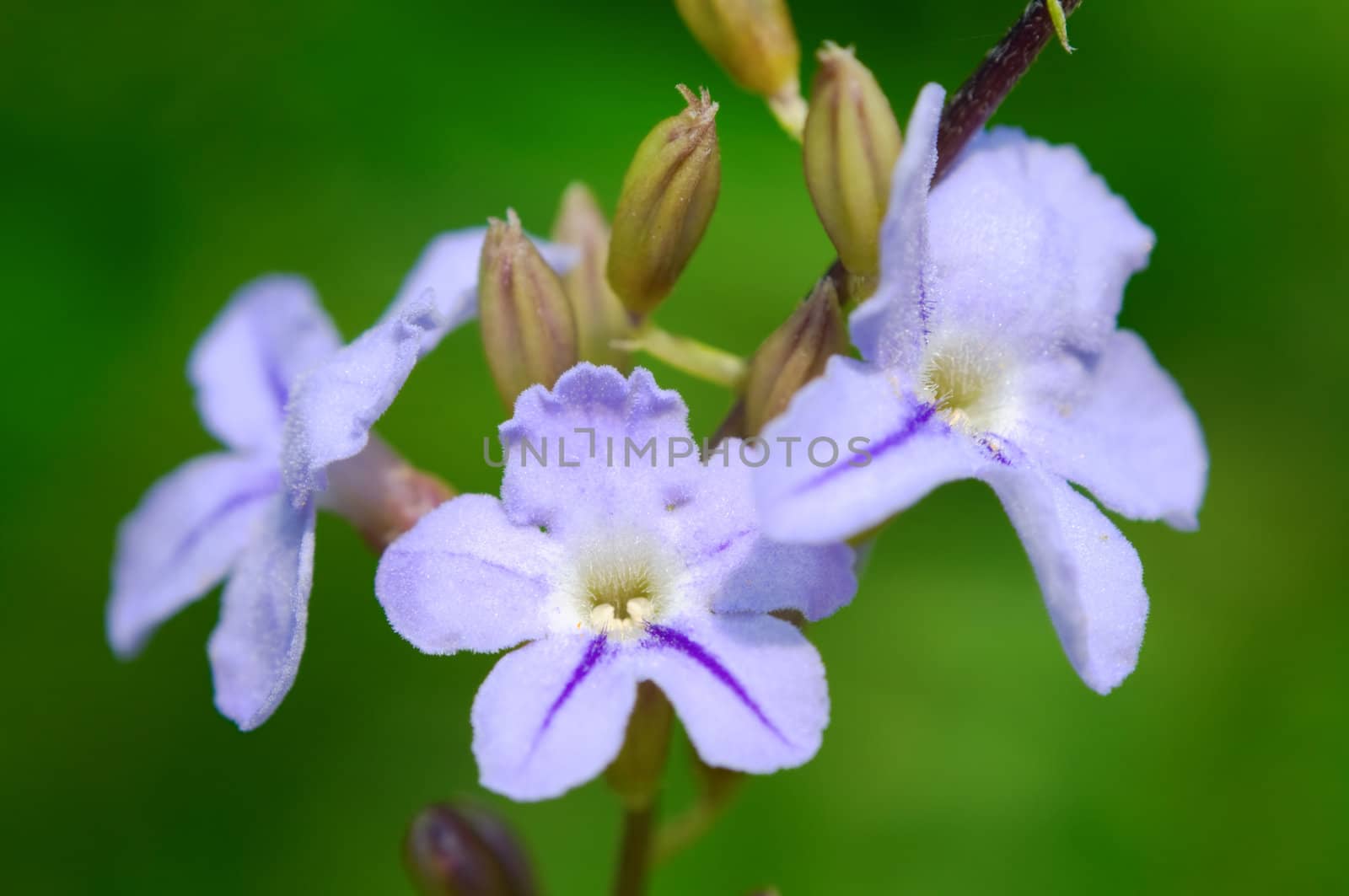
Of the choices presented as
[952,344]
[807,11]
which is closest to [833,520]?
[952,344]

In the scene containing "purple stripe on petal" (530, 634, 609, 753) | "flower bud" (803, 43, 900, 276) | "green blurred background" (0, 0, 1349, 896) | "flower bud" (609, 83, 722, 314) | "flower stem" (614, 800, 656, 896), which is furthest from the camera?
"green blurred background" (0, 0, 1349, 896)

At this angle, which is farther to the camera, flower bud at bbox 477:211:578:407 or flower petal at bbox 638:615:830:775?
flower bud at bbox 477:211:578:407

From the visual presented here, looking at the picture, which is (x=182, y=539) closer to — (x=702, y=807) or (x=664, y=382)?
(x=702, y=807)

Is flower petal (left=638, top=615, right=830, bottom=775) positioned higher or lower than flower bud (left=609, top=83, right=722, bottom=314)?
lower

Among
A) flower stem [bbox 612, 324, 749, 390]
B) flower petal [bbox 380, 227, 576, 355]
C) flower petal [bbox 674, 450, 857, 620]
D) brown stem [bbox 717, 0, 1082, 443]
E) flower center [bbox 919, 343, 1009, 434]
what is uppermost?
flower petal [bbox 380, 227, 576, 355]

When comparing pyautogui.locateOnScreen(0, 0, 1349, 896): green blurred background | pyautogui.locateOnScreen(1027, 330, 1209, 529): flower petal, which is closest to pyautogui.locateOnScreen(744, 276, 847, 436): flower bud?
pyautogui.locateOnScreen(1027, 330, 1209, 529): flower petal

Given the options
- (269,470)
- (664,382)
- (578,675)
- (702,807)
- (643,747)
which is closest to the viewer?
(578,675)

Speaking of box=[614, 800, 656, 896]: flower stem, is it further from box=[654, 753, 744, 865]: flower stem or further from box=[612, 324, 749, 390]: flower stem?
box=[612, 324, 749, 390]: flower stem

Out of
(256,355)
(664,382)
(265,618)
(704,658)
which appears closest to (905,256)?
(704,658)
